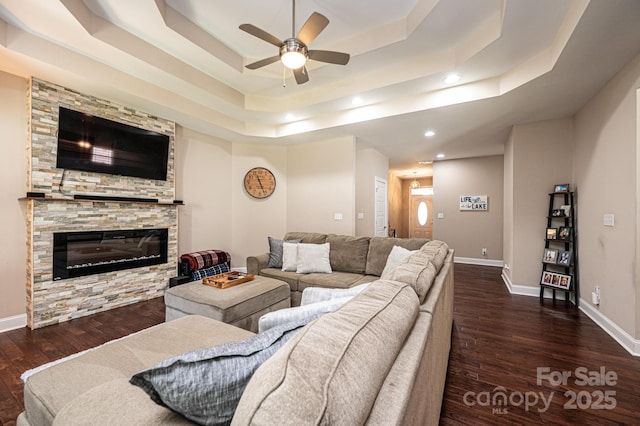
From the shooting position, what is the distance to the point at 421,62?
3.07 m

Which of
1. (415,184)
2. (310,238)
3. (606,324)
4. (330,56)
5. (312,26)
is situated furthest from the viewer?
(415,184)

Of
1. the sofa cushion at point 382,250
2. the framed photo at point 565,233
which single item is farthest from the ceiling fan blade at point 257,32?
the framed photo at point 565,233

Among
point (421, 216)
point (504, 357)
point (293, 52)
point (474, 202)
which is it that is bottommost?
point (504, 357)

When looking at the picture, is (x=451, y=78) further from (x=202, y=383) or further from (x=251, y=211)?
(x=251, y=211)

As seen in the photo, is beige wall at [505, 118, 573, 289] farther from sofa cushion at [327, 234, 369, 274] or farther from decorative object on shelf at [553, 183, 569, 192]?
sofa cushion at [327, 234, 369, 274]

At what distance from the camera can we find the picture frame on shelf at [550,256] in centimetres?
367

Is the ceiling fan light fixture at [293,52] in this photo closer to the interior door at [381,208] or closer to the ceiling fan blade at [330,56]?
the ceiling fan blade at [330,56]

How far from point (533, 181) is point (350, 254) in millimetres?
2988

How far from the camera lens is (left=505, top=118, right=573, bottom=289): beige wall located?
12.5ft

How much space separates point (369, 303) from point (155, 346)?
1206 mm

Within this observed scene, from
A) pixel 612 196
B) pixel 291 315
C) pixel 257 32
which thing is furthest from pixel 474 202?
pixel 291 315

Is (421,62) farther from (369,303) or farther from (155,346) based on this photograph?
(155,346)

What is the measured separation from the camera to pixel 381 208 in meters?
5.91

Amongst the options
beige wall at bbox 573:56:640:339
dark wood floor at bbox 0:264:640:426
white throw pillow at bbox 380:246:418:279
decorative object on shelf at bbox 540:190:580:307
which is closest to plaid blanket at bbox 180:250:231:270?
dark wood floor at bbox 0:264:640:426
